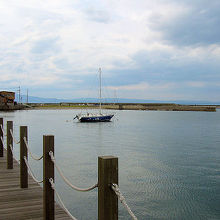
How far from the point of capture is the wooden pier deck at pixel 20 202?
4.98 metres

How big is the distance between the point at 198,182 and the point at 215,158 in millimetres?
8323

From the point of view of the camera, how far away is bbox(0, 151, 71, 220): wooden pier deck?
196 inches

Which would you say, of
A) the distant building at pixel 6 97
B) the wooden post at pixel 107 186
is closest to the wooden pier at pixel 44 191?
the wooden post at pixel 107 186

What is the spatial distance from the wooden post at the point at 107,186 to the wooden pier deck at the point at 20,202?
2.39m

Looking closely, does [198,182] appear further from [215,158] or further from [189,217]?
[215,158]

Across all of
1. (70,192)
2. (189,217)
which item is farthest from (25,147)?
(189,217)

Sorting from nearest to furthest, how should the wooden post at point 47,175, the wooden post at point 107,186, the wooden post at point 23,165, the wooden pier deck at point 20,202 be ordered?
the wooden post at point 107,186
the wooden post at point 47,175
the wooden pier deck at point 20,202
the wooden post at point 23,165

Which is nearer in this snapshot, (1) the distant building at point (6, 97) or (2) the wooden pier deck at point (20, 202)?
(2) the wooden pier deck at point (20, 202)

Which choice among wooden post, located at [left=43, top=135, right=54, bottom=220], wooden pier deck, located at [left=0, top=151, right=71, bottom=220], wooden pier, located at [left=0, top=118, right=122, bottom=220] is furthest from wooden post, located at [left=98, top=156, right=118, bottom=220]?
wooden pier deck, located at [left=0, top=151, right=71, bottom=220]

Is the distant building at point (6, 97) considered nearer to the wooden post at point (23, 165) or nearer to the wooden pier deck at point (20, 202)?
the wooden pier deck at point (20, 202)

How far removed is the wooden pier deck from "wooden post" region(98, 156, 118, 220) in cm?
239

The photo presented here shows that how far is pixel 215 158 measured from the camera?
69.3 ft

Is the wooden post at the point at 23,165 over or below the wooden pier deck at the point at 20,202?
over

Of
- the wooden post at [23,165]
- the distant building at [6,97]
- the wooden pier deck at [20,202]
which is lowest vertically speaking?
the wooden pier deck at [20,202]
